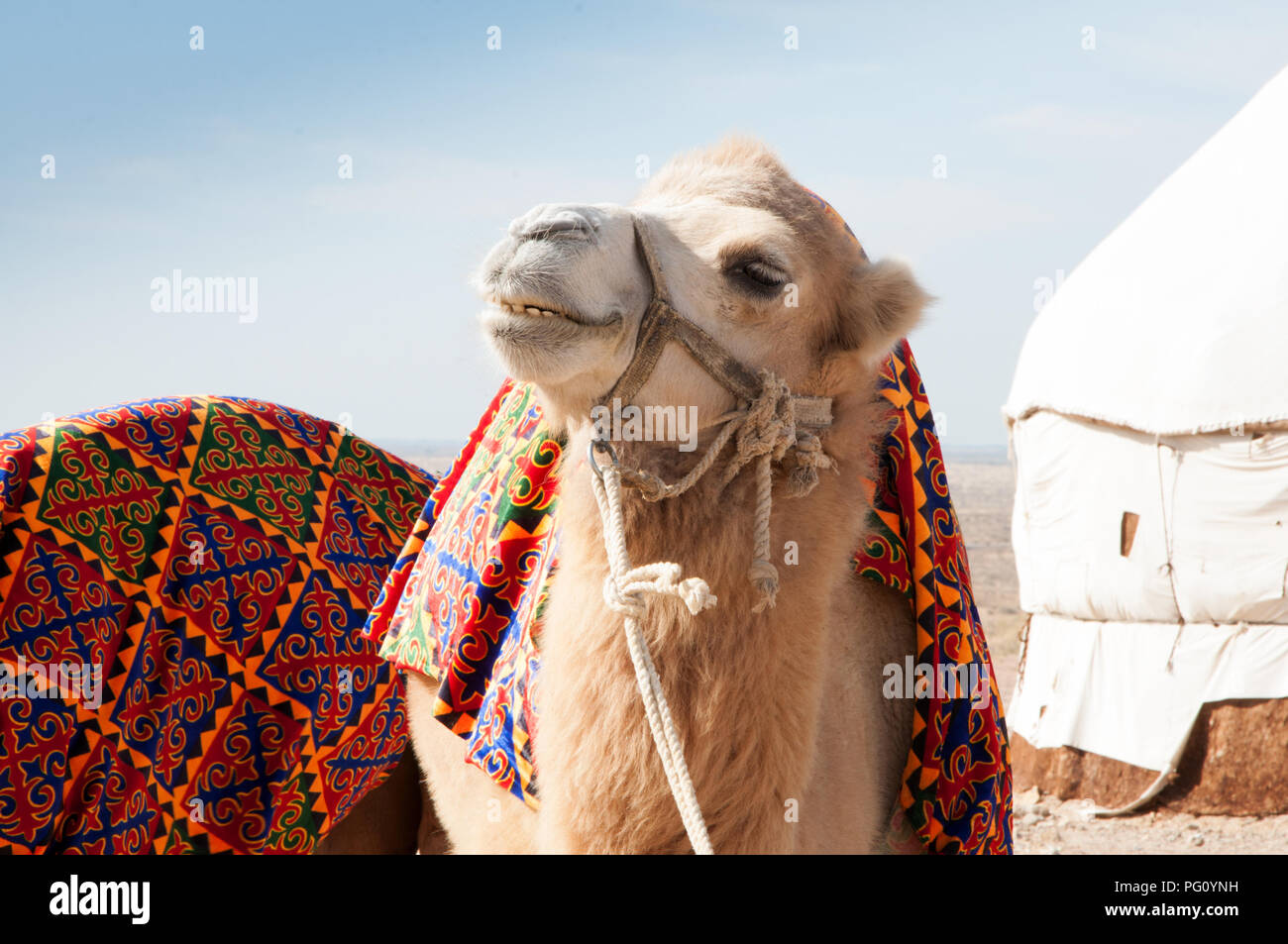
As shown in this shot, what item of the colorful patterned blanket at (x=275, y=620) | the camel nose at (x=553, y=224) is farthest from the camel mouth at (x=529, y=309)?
the colorful patterned blanket at (x=275, y=620)

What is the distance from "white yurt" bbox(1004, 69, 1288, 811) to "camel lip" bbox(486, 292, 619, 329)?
768cm

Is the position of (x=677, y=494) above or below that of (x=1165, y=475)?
above

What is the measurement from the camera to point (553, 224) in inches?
76.5

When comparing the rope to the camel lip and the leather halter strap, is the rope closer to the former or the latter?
the leather halter strap

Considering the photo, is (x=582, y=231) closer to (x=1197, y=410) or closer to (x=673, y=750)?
(x=673, y=750)

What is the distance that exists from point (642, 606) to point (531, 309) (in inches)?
20.3

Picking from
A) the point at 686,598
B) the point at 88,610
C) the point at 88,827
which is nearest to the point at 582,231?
the point at 686,598

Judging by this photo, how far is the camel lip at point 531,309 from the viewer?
1.90 metres

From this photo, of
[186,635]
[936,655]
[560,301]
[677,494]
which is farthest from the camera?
[186,635]

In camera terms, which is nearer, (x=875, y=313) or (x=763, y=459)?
(x=763, y=459)

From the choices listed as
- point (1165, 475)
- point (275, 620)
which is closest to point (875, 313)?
point (275, 620)

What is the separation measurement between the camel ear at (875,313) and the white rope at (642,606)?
60cm

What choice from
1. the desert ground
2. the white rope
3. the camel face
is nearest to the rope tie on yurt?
the white rope

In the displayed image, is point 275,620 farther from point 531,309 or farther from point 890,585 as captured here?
point 531,309
